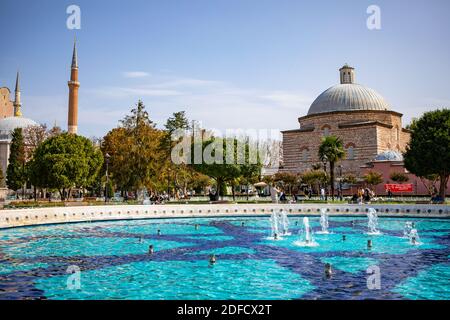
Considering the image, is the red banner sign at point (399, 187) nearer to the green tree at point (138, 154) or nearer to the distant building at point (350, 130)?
the distant building at point (350, 130)

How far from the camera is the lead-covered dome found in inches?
2167

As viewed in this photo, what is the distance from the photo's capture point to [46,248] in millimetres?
13875

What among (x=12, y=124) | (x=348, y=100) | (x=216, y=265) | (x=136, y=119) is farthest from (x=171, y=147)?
(x=12, y=124)

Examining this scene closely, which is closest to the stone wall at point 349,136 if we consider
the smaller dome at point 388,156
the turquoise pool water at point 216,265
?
the smaller dome at point 388,156

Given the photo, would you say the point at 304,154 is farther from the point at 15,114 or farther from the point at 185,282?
the point at 15,114

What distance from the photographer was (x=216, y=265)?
1112 cm

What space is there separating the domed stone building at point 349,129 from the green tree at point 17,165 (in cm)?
3480

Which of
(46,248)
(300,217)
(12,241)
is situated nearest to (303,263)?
(46,248)

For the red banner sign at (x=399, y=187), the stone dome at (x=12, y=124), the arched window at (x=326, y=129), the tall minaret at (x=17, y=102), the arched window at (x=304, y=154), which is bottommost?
the red banner sign at (x=399, y=187)

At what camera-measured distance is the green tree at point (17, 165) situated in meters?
51.1

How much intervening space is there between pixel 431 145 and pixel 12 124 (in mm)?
70272

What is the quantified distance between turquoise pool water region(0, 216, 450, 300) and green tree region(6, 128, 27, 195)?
36.1 m

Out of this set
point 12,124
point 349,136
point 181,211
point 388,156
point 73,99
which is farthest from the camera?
point 12,124

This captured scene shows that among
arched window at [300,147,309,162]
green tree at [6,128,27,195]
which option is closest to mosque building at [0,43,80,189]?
green tree at [6,128,27,195]
